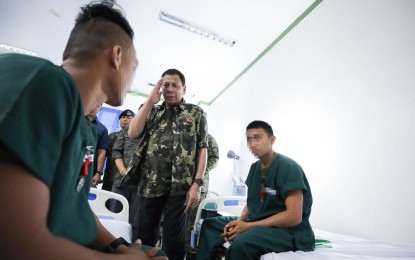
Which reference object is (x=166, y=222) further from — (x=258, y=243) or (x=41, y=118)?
(x=41, y=118)

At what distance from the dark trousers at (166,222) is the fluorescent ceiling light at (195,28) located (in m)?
2.95

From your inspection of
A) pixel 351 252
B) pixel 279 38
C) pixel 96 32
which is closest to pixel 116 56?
pixel 96 32

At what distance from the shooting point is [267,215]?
5.05 feet

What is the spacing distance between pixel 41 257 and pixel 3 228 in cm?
8

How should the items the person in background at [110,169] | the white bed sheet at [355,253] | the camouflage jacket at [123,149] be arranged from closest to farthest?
the white bed sheet at [355,253], the camouflage jacket at [123,149], the person in background at [110,169]

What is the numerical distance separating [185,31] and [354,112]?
2.87 metres

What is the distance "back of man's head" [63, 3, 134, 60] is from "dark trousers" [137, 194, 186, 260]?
44.7 inches

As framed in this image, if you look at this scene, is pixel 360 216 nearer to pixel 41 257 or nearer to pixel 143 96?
pixel 41 257

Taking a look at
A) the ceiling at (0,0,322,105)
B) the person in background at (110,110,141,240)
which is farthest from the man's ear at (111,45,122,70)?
the ceiling at (0,0,322,105)

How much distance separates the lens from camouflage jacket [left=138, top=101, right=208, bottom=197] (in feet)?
5.23

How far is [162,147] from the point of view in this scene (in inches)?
66.6

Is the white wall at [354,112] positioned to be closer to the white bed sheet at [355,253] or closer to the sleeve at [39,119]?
the white bed sheet at [355,253]

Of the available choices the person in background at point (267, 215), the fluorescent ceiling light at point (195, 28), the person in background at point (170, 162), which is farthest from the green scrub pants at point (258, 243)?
the fluorescent ceiling light at point (195, 28)

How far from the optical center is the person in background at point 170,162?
1.55 metres
